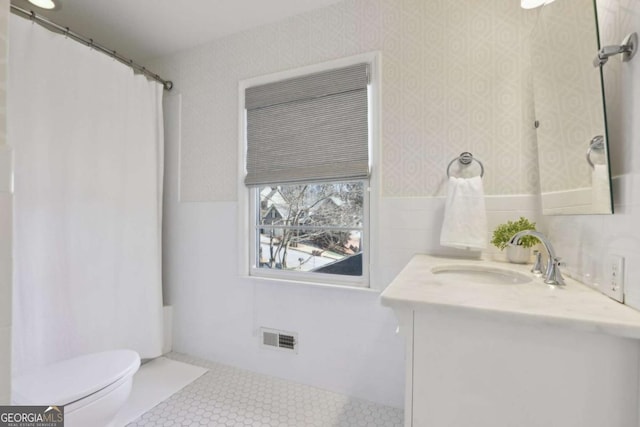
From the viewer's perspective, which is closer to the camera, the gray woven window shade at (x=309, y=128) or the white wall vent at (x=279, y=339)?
the gray woven window shade at (x=309, y=128)

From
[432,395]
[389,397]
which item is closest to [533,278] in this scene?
[432,395]

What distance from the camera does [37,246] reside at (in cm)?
149

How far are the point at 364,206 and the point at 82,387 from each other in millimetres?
1524

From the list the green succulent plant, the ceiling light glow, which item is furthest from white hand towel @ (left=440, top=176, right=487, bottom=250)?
the ceiling light glow

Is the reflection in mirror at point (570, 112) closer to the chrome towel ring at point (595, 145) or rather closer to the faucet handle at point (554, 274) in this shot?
the chrome towel ring at point (595, 145)

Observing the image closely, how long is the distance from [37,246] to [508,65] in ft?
8.32

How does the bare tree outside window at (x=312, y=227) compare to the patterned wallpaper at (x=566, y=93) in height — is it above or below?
below

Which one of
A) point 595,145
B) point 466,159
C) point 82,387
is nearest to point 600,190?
point 595,145

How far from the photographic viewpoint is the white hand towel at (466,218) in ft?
4.42

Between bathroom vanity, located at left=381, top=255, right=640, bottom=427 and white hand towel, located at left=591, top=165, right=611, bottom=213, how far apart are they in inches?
9.8

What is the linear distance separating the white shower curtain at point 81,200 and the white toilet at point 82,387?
0.37m

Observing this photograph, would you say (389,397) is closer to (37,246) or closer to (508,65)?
(508,65)

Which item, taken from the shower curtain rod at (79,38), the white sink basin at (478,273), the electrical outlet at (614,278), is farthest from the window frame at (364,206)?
the electrical outlet at (614,278)

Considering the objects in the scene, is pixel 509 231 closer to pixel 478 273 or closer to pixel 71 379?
pixel 478 273
